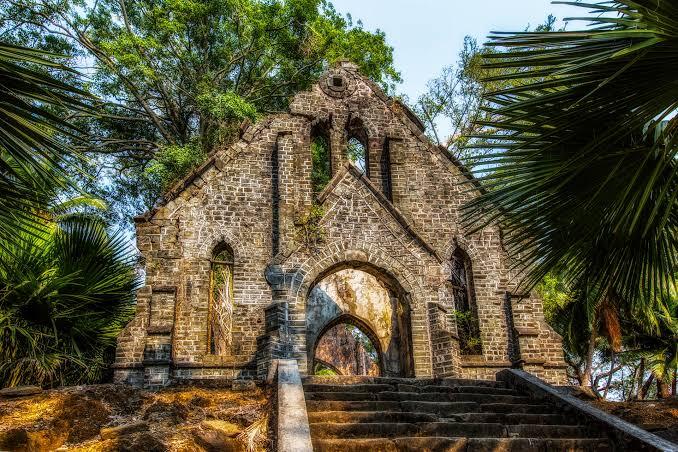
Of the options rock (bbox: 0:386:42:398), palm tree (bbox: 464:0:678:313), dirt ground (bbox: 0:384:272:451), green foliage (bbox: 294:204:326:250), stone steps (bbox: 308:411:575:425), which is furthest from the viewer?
green foliage (bbox: 294:204:326:250)

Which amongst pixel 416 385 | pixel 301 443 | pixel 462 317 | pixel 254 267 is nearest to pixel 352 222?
pixel 254 267

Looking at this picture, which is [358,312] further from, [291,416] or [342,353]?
[291,416]

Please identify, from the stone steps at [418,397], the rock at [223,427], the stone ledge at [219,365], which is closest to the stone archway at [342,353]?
the stone ledge at [219,365]

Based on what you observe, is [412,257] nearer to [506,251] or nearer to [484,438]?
[506,251]

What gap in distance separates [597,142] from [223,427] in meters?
5.68

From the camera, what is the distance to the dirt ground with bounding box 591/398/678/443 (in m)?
9.35

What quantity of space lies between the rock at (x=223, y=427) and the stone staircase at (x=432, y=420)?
0.95 m

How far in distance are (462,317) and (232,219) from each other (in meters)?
6.48

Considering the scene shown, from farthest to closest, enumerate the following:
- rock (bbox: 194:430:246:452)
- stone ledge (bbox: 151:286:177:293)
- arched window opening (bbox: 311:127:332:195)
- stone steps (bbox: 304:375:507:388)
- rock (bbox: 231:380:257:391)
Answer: arched window opening (bbox: 311:127:332:195), stone ledge (bbox: 151:286:177:293), stone steps (bbox: 304:375:507:388), rock (bbox: 231:380:257:391), rock (bbox: 194:430:246:452)

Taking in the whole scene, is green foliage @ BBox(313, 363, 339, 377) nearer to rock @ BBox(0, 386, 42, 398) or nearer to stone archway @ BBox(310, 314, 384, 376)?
stone archway @ BBox(310, 314, 384, 376)

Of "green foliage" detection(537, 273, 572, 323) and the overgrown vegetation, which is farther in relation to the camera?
"green foliage" detection(537, 273, 572, 323)

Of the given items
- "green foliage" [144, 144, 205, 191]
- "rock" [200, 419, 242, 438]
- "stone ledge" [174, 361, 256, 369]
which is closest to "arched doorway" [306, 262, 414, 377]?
"stone ledge" [174, 361, 256, 369]

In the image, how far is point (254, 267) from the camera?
15.8m

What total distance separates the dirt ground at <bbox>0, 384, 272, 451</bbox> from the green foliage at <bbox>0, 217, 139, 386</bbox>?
2.54m
